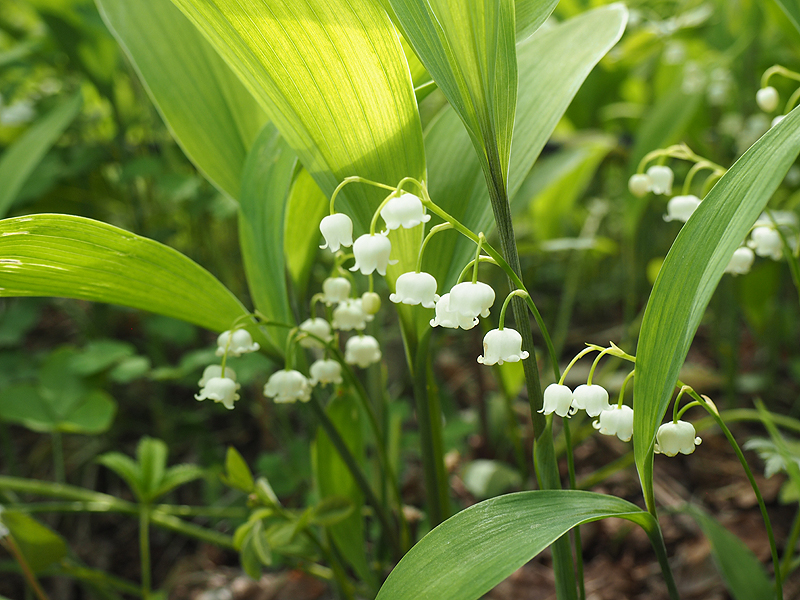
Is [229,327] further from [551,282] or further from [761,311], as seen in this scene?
[551,282]

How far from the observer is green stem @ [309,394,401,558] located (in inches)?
36.3

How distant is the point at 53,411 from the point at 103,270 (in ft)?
2.55

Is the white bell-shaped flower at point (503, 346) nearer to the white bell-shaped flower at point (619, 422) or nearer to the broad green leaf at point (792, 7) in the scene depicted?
the white bell-shaped flower at point (619, 422)

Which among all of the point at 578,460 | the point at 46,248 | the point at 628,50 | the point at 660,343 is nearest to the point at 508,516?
the point at 660,343

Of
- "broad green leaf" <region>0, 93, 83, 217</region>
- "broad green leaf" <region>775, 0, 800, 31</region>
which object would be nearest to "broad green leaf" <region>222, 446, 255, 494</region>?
"broad green leaf" <region>0, 93, 83, 217</region>

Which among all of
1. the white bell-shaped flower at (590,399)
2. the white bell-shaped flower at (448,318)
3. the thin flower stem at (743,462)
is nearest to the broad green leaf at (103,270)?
the white bell-shaped flower at (448,318)

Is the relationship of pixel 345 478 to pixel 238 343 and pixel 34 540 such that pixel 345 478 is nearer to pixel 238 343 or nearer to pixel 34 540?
pixel 238 343

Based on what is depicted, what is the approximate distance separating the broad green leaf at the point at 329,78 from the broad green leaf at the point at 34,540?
83 cm

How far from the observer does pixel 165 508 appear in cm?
122

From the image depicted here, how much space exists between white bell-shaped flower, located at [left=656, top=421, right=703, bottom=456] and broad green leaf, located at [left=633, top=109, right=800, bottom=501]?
0.09 feet

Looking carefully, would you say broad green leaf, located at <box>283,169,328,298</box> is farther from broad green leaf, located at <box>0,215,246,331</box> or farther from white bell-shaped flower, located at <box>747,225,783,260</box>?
white bell-shaped flower, located at <box>747,225,783,260</box>

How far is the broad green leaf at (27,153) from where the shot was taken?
134 cm

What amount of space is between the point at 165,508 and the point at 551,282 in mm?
1858

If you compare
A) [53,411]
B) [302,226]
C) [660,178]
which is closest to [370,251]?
[302,226]
